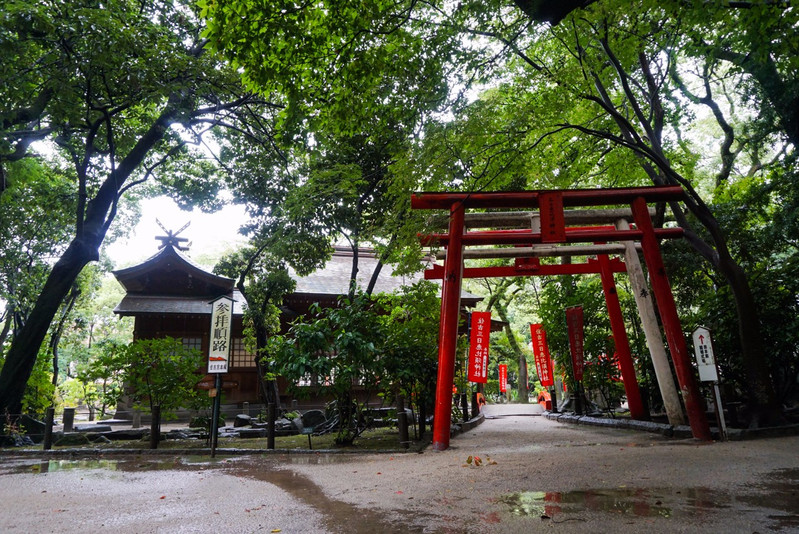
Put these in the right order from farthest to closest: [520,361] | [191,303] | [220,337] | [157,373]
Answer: [520,361], [191,303], [157,373], [220,337]

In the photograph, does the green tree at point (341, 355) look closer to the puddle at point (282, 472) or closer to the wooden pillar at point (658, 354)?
the puddle at point (282, 472)

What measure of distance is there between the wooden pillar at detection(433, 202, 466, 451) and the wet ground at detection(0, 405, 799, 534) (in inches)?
17.3

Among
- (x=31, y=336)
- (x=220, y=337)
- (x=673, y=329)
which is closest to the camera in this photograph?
(x=673, y=329)

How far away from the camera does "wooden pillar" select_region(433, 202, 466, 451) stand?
8242 mm

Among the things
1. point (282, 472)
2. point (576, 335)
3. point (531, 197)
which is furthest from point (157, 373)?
point (576, 335)

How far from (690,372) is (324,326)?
6.64 meters

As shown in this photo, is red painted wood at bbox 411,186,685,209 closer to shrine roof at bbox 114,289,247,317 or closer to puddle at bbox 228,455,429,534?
puddle at bbox 228,455,429,534

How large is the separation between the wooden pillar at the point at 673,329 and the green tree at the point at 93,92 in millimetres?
8387

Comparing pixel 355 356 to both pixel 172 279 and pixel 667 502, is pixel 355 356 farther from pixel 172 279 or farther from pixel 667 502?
pixel 172 279

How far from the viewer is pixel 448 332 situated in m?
8.51

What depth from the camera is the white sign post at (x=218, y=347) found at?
8.73 meters

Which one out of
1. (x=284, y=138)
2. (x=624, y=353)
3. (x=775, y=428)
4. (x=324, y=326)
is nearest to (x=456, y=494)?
(x=324, y=326)

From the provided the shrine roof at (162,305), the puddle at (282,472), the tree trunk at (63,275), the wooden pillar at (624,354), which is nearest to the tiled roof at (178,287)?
the shrine roof at (162,305)

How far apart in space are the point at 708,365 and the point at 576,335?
17.4ft
